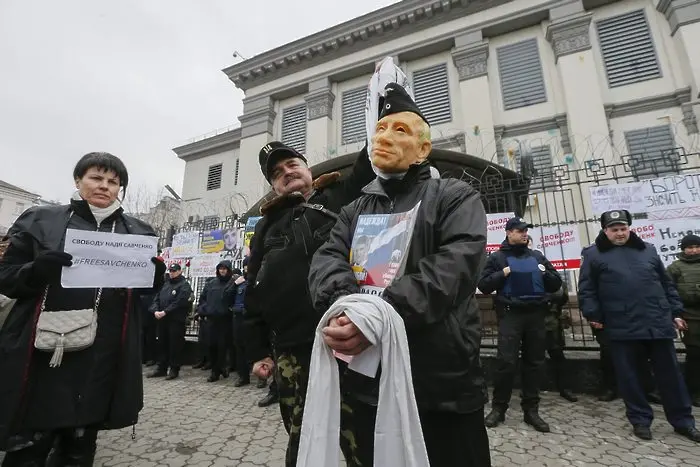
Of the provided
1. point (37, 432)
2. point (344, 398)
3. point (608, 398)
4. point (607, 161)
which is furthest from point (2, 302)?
point (607, 161)

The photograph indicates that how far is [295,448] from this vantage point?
6.48ft

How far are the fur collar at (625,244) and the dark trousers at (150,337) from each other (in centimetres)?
802

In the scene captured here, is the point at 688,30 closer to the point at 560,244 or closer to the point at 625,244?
the point at 560,244

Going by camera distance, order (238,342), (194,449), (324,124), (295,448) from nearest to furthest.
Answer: (295,448), (194,449), (238,342), (324,124)

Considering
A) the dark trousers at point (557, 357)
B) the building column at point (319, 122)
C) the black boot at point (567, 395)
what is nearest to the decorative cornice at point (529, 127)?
the building column at point (319, 122)

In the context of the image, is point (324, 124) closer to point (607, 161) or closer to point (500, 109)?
point (500, 109)

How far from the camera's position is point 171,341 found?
6.72 meters

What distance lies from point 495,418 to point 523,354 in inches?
31.3

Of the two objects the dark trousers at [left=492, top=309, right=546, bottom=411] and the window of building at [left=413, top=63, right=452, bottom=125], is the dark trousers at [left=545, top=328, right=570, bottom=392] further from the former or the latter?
the window of building at [left=413, top=63, right=452, bottom=125]

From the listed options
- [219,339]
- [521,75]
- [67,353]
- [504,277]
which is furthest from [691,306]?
[521,75]

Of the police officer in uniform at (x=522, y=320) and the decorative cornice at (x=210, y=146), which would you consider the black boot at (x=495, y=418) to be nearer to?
the police officer in uniform at (x=522, y=320)

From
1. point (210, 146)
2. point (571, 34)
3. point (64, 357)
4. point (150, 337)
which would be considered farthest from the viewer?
point (210, 146)

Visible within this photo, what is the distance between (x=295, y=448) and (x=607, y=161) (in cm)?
1256

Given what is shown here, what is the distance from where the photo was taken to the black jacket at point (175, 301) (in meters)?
6.62
